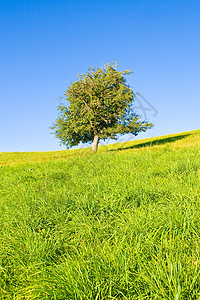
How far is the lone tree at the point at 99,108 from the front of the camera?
72.0 feet

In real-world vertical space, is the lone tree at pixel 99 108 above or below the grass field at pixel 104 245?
above

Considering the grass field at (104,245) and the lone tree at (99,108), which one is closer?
the grass field at (104,245)

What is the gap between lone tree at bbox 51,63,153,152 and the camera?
22.0 meters

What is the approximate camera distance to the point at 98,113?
2211 cm

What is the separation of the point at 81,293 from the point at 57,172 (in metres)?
5.67

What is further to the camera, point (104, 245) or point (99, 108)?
point (99, 108)

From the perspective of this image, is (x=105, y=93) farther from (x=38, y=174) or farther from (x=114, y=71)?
(x=38, y=174)

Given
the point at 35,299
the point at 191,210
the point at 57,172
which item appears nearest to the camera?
the point at 35,299

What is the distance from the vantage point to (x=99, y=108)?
877 inches

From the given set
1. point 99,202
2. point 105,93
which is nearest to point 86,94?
point 105,93

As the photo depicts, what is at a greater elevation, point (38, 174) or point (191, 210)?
point (38, 174)

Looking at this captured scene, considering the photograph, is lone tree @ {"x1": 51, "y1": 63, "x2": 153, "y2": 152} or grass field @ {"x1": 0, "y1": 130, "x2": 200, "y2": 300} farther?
lone tree @ {"x1": 51, "y1": 63, "x2": 153, "y2": 152}

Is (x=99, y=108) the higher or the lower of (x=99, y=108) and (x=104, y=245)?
the higher

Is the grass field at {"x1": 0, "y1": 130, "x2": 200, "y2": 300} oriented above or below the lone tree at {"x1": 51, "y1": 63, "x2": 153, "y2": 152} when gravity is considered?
below
